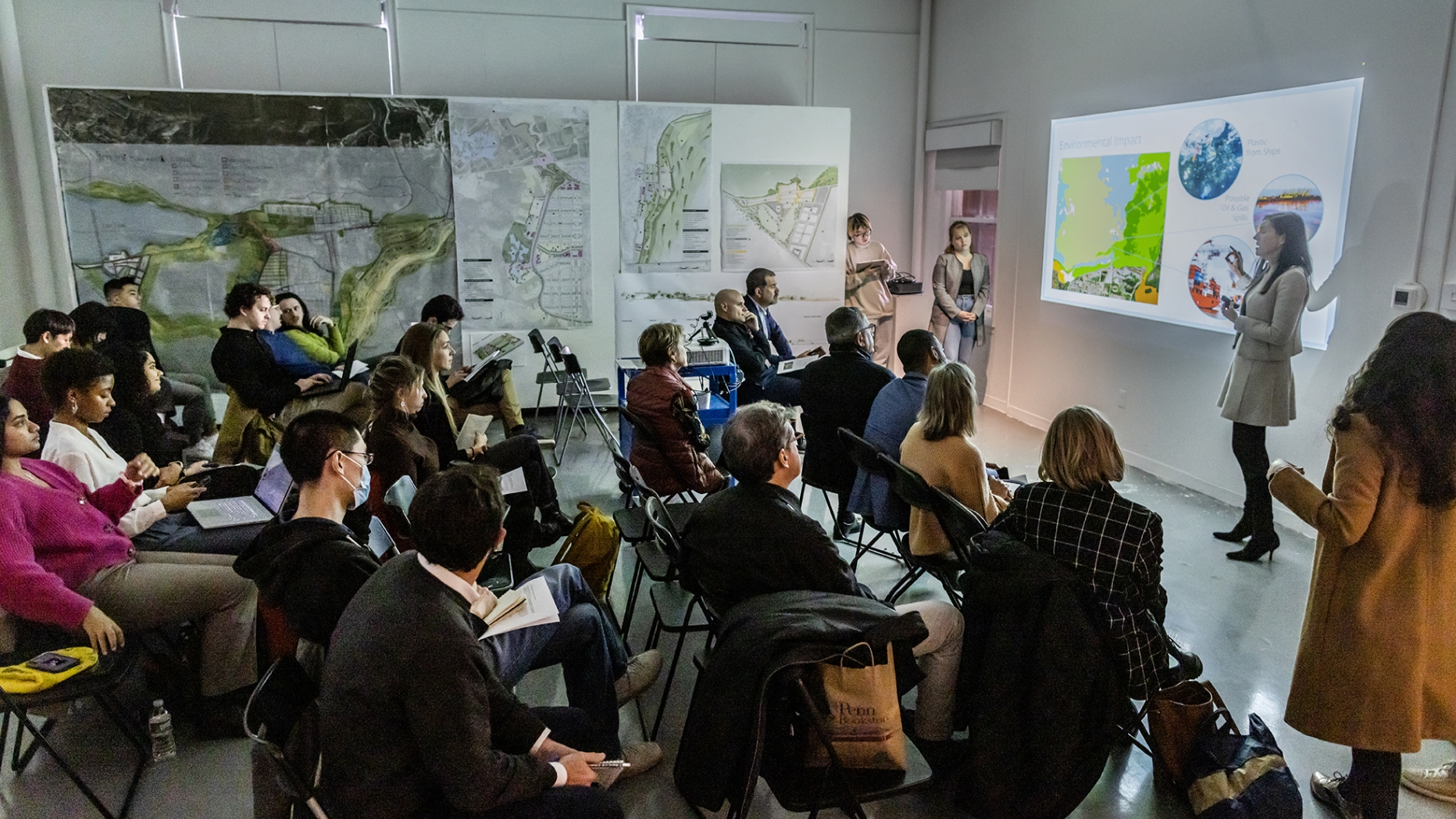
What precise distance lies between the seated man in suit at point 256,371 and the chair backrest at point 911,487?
8.17 feet

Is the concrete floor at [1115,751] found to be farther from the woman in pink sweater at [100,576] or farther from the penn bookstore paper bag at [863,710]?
the penn bookstore paper bag at [863,710]

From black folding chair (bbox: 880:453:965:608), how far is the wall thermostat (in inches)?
99.3

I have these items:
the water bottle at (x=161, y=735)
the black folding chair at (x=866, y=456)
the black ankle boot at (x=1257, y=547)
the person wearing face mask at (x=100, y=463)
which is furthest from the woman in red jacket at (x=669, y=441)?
the black ankle boot at (x=1257, y=547)

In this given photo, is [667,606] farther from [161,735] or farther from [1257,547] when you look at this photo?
[1257,547]

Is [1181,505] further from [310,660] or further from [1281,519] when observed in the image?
[310,660]

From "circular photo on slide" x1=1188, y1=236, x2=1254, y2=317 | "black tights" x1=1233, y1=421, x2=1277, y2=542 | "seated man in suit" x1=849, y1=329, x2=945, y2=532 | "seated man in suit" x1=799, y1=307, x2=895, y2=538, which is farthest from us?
"circular photo on slide" x1=1188, y1=236, x2=1254, y2=317

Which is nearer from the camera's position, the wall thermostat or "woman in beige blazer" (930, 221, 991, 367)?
the wall thermostat

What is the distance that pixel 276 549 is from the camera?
7.59 feet

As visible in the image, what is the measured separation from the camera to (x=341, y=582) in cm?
232

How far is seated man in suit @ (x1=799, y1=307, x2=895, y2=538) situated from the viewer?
13.2 feet

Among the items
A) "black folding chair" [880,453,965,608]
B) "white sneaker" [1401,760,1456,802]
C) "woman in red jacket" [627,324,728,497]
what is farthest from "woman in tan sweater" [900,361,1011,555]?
"white sneaker" [1401,760,1456,802]

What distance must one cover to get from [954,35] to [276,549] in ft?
23.3

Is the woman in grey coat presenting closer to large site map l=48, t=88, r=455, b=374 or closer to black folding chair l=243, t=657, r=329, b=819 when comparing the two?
black folding chair l=243, t=657, r=329, b=819

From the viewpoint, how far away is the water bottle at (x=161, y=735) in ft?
9.22
